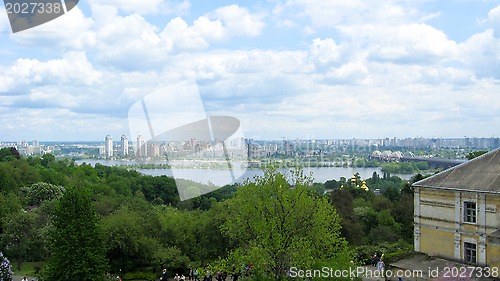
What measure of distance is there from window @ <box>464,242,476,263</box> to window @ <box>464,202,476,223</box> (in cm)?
97

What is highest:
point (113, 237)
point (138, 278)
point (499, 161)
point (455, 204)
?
point (499, 161)

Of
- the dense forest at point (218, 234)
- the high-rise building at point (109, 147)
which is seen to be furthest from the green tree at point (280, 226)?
the high-rise building at point (109, 147)

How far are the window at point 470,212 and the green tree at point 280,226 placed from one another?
5314 mm

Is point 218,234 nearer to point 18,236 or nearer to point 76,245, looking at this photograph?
point 76,245

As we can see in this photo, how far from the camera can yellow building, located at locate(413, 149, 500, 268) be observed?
61.1 ft

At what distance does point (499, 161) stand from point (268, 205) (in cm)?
967

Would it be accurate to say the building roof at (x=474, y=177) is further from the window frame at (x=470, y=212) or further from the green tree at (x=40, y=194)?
the green tree at (x=40, y=194)

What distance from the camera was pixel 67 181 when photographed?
1923 inches

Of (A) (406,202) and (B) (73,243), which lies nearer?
(B) (73,243)

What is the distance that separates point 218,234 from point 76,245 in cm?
816

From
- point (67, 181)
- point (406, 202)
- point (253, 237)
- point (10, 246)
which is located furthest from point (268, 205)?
point (67, 181)

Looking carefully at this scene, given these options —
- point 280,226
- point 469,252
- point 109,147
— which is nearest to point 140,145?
point 280,226

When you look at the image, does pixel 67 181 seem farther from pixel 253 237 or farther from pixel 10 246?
pixel 253 237

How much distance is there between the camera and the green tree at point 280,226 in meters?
16.5
